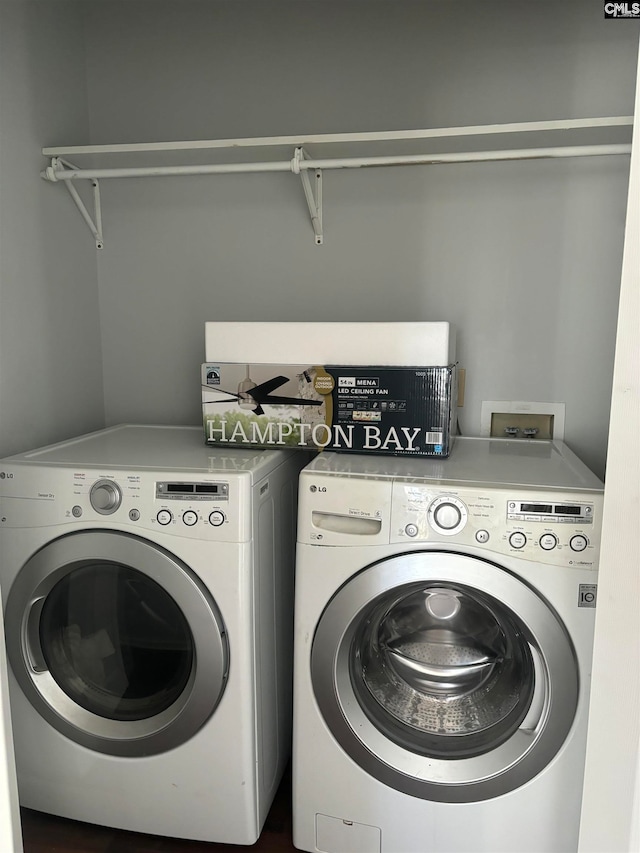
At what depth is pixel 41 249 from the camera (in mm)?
1791

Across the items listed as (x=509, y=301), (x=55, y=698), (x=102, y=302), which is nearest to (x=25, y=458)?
(x=55, y=698)

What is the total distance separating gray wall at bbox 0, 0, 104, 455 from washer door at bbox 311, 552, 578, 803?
103 cm

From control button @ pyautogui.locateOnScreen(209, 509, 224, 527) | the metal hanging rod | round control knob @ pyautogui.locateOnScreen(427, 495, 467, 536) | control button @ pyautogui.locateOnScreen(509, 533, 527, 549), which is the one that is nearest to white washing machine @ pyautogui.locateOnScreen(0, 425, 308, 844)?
control button @ pyautogui.locateOnScreen(209, 509, 224, 527)

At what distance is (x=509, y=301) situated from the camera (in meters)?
1.86

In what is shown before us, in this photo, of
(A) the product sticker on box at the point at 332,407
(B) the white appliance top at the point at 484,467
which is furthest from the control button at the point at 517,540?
(A) the product sticker on box at the point at 332,407

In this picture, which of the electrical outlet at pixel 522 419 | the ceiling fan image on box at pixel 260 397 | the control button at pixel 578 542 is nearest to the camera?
the control button at pixel 578 542

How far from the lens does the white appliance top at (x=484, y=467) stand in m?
1.34

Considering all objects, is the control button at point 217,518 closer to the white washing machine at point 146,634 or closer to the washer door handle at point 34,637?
the white washing machine at point 146,634

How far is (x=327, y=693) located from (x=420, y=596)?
0.30 meters

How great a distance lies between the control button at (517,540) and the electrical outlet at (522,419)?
0.68 m

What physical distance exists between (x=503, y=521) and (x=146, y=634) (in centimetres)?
86

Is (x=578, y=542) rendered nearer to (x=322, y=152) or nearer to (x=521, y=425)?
(x=521, y=425)

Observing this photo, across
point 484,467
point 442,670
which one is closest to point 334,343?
point 484,467

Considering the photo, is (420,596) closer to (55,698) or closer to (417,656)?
(417,656)
